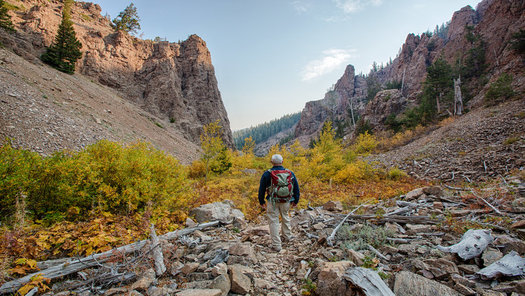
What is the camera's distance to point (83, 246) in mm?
3293

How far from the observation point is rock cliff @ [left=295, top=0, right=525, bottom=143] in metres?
29.7

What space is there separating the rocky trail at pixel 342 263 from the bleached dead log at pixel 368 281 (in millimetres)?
11

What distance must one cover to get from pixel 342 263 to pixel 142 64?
4688cm

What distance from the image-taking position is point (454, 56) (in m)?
43.6

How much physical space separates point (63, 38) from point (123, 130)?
18.6m

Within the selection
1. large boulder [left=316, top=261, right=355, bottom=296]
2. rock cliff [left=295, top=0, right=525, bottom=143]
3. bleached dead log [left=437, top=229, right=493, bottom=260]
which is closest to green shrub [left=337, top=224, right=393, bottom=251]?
bleached dead log [left=437, top=229, right=493, bottom=260]

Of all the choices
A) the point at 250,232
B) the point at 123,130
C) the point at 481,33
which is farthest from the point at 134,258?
the point at 481,33

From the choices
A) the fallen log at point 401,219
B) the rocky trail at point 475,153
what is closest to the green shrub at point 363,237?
the fallen log at point 401,219

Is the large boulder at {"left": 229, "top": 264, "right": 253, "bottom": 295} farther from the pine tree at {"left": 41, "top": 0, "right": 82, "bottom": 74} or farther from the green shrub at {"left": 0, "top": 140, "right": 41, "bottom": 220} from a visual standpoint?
the pine tree at {"left": 41, "top": 0, "right": 82, "bottom": 74}

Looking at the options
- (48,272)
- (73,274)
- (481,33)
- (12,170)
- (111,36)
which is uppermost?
(111,36)

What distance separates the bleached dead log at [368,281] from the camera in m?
2.23

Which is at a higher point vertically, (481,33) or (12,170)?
(481,33)

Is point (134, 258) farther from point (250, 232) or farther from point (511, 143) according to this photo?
point (511, 143)

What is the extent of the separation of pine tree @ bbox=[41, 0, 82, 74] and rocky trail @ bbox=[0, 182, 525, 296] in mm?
31288
